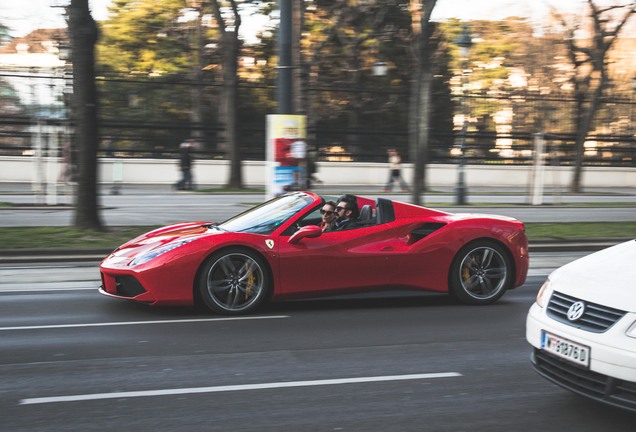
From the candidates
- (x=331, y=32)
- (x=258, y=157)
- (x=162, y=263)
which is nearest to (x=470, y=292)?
(x=162, y=263)

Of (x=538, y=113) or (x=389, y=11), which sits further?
(x=389, y=11)

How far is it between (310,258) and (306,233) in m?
0.30

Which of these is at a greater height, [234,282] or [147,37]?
[147,37]

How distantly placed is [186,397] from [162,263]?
8.42 feet

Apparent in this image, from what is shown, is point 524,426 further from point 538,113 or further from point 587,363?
point 538,113

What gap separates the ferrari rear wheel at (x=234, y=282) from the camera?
7.71 m

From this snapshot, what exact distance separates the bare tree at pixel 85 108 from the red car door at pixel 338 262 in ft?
22.9

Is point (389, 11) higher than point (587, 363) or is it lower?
higher

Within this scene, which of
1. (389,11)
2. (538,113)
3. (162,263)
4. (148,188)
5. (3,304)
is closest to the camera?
(162,263)

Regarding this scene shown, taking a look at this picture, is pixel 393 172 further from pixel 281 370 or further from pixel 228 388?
pixel 228 388

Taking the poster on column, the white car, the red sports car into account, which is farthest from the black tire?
the poster on column

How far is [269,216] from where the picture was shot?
8273 millimetres

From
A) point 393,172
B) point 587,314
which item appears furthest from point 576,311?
point 393,172

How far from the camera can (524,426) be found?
15.4 feet
